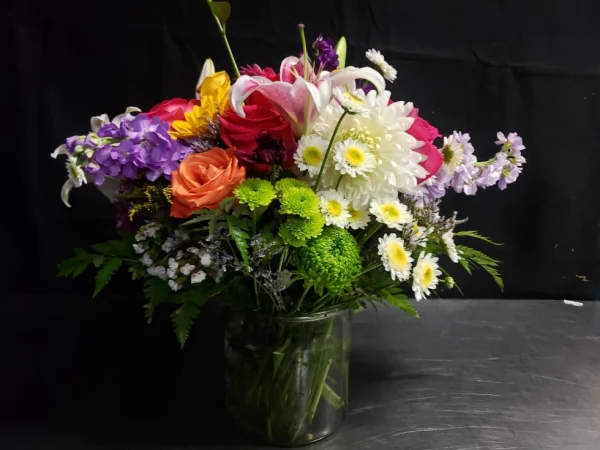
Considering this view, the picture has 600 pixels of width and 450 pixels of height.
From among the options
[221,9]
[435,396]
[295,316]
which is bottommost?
[435,396]

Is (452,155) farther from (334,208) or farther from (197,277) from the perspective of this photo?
(197,277)

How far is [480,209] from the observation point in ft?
3.70

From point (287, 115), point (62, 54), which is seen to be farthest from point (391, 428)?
point (62, 54)

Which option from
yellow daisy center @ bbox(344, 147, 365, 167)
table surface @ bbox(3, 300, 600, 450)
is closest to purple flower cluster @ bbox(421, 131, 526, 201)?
yellow daisy center @ bbox(344, 147, 365, 167)

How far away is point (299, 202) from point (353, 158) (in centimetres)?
7

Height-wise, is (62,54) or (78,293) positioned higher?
(62,54)

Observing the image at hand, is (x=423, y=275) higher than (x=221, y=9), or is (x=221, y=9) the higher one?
(x=221, y=9)

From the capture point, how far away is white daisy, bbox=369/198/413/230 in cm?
57

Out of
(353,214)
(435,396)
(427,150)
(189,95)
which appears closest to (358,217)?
(353,214)

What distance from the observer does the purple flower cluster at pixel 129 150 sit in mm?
570

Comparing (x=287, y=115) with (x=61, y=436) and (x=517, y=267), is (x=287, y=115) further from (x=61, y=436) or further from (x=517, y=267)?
(x=517, y=267)

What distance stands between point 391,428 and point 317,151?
0.42 meters

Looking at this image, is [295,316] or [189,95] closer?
[295,316]

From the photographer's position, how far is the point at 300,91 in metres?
0.57
